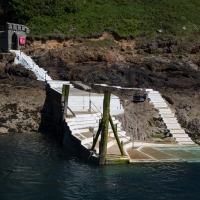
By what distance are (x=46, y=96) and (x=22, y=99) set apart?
186 centimetres

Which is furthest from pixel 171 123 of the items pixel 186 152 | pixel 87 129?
pixel 87 129

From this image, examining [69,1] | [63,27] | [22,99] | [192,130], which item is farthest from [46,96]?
[69,1]

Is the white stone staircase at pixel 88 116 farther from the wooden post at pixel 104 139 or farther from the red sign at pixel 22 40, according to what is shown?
the red sign at pixel 22 40

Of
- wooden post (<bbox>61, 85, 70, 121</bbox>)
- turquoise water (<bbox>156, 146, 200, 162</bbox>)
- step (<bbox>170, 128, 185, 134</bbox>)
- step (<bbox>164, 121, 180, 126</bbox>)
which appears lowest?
turquoise water (<bbox>156, 146, 200, 162</bbox>)

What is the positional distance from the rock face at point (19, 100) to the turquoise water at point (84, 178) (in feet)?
18.8

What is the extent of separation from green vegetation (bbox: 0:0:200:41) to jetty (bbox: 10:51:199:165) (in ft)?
36.8

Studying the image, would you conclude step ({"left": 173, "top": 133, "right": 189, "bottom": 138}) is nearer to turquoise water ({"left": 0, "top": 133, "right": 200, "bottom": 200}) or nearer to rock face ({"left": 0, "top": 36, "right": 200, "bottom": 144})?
rock face ({"left": 0, "top": 36, "right": 200, "bottom": 144})

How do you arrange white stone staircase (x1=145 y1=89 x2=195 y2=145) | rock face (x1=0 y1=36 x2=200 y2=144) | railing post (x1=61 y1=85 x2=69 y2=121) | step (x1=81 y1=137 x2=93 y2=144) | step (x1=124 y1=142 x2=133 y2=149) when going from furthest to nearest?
1. rock face (x1=0 y1=36 x2=200 y2=144)
2. railing post (x1=61 y1=85 x2=69 y2=121)
3. white stone staircase (x1=145 y1=89 x2=195 y2=145)
4. step (x1=124 y1=142 x2=133 y2=149)
5. step (x1=81 y1=137 x2=93 y2=144)

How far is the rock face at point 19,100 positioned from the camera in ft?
94.2

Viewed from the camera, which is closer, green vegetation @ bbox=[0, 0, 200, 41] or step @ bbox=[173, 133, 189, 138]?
step @ bbox=[173, 133, 189, 138]

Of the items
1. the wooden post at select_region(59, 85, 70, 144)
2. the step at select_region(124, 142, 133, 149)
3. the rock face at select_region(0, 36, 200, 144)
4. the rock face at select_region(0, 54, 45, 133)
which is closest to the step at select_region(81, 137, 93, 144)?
the step at select_region(124, 142, 133, 149)

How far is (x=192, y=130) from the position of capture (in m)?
27.6

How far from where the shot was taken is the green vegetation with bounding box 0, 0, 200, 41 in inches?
1718

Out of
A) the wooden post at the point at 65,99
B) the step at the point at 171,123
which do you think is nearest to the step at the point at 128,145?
the step at the point at 171,123
